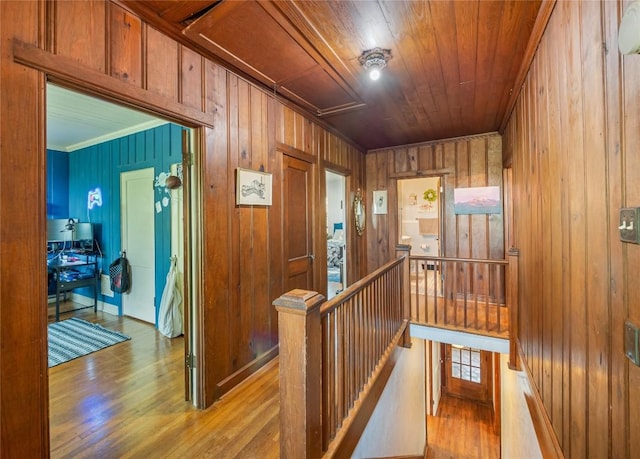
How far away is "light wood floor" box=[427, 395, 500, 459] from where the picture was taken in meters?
4.88

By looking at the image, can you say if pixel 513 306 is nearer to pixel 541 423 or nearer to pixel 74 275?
pixel 541 423

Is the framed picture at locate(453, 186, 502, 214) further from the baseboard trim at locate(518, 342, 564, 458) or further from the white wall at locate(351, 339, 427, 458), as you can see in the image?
the baseboard trim at locate(518, 342, 564, 458)

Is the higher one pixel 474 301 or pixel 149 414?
pixel 474 301

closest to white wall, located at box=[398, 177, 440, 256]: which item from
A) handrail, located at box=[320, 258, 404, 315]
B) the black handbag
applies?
handrail, located at box=[320, 258, 404, 315]

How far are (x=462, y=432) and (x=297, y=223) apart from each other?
562 centimetres

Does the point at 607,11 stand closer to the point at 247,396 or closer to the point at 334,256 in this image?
the point at 247,396

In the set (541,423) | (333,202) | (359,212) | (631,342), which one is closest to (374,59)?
(631,342)

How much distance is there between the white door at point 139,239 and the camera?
3.70m

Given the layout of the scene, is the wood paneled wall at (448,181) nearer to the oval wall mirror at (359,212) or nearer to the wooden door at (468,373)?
the oval wall mirror at (359,212)

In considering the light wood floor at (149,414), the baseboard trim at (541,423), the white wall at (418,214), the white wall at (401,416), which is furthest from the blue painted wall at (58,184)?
the white wall at (418,214)

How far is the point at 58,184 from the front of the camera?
4875 mm

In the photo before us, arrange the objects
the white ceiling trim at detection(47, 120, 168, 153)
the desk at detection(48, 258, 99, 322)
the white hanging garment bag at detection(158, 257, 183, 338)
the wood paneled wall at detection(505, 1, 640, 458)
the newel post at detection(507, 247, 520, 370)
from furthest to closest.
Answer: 1. the desk at detection(48, 258, 99, 322)
2. the white ceiling trim at detection(47, 120, 168, 153)
3. the white hanging garment bag at detection(158, 257, 183, 338)
4. the newel post at detection(507, 247, 520, 370)
5. the wood paneled wall at detection(505, 1, 640, 458)

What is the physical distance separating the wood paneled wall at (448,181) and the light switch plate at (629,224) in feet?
11.0

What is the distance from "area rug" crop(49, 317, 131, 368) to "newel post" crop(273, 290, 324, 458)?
8.68 ft
